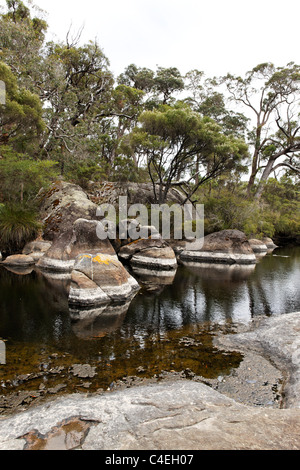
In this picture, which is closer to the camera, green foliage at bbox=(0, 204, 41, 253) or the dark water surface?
the dark water surface

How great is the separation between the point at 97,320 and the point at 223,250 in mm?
15229

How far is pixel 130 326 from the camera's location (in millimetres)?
8242

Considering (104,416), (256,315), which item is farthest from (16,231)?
(104,416)

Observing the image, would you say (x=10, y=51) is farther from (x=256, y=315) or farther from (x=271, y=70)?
(x=271, y=70)

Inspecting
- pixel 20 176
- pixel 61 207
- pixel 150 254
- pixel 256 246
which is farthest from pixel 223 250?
pixel 20 176

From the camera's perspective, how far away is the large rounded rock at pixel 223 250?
842 inches

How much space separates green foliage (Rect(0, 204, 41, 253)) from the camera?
57.4 ft

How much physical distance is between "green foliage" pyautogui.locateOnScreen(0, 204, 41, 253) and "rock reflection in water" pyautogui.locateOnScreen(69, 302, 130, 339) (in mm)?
10442

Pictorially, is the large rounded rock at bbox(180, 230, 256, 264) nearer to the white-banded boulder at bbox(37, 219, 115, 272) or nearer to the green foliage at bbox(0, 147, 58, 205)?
the white-banded boulder at bbox(37, 219, 115, 272)

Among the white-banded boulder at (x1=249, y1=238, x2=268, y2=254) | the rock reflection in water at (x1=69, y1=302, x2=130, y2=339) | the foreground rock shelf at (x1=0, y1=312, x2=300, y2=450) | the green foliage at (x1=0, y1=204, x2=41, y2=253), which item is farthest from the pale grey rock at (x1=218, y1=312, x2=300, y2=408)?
the white-banded boulder at (x1=249, y1=238, x2=268, y2=254)

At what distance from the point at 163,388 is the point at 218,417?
4.64ft

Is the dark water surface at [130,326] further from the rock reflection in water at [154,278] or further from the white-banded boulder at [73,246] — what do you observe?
the white-banded boulder at [73,246]

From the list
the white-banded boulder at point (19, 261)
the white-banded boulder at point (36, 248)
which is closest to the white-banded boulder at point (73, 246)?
the white-banded boulder at point (19, 261)
